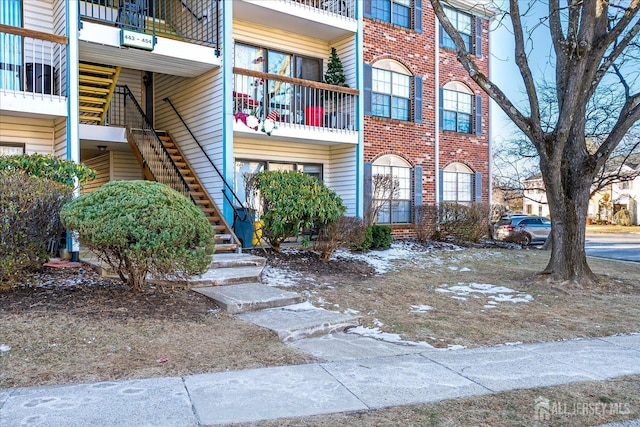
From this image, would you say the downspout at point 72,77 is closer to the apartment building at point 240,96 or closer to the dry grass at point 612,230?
the apartment building at point 240,96

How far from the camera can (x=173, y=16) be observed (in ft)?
45.0

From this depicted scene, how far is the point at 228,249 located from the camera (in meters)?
10.2

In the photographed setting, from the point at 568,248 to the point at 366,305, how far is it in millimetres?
4674

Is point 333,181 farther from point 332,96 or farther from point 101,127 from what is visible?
point 101,127

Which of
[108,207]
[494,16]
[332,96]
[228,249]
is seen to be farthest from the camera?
[494,16]

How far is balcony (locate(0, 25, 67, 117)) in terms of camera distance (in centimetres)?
927

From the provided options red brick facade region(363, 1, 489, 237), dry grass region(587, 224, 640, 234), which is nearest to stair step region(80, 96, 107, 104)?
red brick facade region(363, 1, 489, 237)

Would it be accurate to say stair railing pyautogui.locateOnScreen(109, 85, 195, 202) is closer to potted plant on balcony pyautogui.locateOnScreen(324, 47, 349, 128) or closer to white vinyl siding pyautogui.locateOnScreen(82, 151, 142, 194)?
white vinyl siding pyautogui.locateOnScreen(82, 151, 142, 194)

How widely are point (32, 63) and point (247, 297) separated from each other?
7.29m

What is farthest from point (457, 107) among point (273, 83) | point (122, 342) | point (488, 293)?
point (122, 342)

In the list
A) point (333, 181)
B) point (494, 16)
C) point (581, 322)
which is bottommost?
point (581, 322)

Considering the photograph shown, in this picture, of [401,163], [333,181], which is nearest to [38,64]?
[333,181]

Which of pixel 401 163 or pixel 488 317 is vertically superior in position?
pixel 401 163

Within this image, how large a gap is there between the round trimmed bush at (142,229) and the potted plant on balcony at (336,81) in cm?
843
